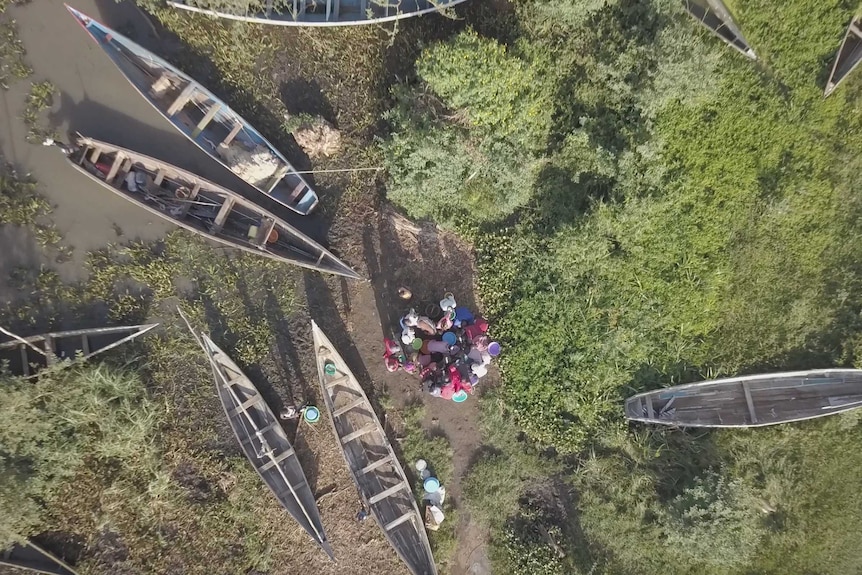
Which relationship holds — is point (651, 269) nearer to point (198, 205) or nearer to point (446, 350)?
point (446, 350)

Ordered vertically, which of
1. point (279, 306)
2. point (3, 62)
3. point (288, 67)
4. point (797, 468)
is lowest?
point (279, 306)

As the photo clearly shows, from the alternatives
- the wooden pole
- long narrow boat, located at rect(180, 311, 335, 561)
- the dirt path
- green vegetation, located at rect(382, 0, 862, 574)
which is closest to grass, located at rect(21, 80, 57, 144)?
the wooden pole

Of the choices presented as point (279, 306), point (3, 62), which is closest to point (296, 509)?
point (279, 306)

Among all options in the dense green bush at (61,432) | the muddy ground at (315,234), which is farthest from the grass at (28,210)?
the dense green bush at (61,432)

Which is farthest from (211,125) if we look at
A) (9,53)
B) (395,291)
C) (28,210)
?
(395,291)

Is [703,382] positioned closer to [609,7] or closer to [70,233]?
[609,7]

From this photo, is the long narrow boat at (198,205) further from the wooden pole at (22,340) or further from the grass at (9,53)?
the wooden pole at (22,340)
